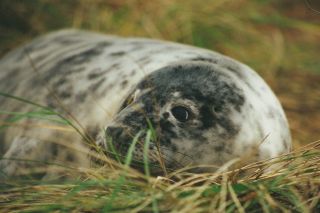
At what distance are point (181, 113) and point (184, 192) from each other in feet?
1.23

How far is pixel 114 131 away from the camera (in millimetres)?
1938

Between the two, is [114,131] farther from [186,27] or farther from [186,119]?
[186,27]

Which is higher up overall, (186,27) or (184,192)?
(186,27)

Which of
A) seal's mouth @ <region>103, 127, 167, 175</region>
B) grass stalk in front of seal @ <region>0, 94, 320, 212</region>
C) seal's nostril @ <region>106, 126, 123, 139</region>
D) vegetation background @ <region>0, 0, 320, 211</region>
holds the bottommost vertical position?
grass stalk in front of seal @ <region>0, 94, 320, 212</region>

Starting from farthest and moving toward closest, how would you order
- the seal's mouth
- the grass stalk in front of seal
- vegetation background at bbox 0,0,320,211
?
vegetation background at bbox 0,0,320,211 → the seal's mouth → the grass stalk in front of seal

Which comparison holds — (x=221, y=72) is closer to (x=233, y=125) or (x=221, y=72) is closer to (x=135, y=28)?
(x=233, y=125)

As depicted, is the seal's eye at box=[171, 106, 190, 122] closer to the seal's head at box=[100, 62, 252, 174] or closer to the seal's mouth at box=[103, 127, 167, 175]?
the seal's head at box=[100, 62, 252, 174]

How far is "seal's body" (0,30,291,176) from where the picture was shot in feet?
6.36

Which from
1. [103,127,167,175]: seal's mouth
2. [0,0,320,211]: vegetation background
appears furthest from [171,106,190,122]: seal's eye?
[0,0,320,211]: vegetation background

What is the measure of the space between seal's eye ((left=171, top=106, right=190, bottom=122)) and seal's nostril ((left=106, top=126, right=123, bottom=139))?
19cm

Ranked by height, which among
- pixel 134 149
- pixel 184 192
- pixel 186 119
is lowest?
pixel 184 192

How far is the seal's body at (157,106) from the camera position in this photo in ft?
6.36

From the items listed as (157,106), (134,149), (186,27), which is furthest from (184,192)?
(186,27)

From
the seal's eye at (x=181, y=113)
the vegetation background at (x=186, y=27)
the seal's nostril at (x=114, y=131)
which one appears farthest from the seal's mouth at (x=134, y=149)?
the vegetation background at (x=186, y=27)
